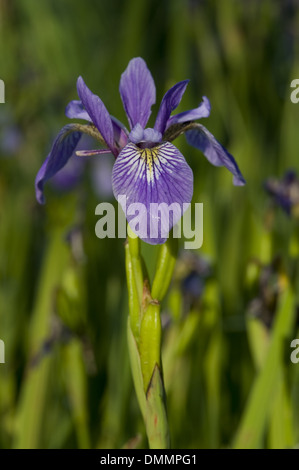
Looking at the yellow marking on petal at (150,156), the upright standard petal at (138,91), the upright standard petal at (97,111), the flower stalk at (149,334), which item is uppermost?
the upright standard petal at (138,91)

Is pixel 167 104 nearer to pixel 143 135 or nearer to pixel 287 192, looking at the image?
pixel 143 135

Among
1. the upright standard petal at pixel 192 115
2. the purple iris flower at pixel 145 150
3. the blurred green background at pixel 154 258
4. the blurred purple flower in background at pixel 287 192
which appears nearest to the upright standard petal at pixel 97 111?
the purple iris flower at pixel 145 150

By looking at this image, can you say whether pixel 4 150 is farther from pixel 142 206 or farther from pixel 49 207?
pixel 142 206

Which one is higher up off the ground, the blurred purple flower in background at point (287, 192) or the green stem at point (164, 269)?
the blurred purple flower in background at point (287, 192)

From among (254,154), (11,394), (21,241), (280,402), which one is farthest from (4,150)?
(280,402)

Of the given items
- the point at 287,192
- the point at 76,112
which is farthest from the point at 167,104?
the point at 287,192

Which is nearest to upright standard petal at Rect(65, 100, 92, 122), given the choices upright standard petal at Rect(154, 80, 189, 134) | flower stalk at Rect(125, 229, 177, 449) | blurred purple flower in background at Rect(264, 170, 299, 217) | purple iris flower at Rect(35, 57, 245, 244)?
purple iris flower at Rect(35, 57, 245, 244)

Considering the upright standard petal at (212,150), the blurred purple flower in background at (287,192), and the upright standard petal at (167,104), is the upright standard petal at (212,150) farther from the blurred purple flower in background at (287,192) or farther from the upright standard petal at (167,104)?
the blurred purple flower in background at (287,192)

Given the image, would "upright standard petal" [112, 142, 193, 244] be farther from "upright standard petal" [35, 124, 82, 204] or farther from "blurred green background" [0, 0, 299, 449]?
"blurred green background" [0, 0, 299, 449]
